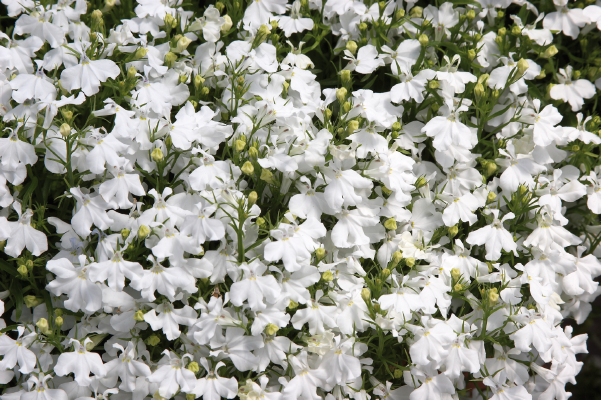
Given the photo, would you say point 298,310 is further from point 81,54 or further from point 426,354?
point 81,54

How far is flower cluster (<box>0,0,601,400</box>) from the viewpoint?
3.72 ft

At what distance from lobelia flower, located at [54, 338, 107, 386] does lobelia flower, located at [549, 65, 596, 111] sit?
54.1 inches

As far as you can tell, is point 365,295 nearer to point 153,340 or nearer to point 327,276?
point 327,276

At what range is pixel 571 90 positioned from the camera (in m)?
1.50

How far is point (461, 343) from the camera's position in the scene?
119cm

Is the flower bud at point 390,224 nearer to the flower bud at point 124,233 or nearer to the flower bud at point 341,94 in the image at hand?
the flower bud at point 341,94

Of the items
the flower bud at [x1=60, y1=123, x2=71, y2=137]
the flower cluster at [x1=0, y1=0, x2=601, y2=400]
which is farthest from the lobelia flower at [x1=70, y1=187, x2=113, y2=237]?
the flower bud at [x1=60, y1=123, x2=71, y2=137]

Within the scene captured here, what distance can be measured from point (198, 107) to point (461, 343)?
90cm

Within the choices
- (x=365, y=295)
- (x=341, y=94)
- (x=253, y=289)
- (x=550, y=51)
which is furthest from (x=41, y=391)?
(x=550, y=51)

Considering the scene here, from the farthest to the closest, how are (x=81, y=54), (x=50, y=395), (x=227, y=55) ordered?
(x=227, y=55), (x=81, y=54), (x=50, y=395)

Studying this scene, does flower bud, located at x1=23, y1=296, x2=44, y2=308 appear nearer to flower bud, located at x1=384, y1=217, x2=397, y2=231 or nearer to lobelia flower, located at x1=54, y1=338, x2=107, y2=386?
lobelia flower, located at x1=54, y1=338, x2=107, y2=386

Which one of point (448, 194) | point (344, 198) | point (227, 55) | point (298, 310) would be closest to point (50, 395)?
point (298, 310)

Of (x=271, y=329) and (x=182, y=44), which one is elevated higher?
(x=182, y=44)

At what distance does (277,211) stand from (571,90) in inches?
36.9
